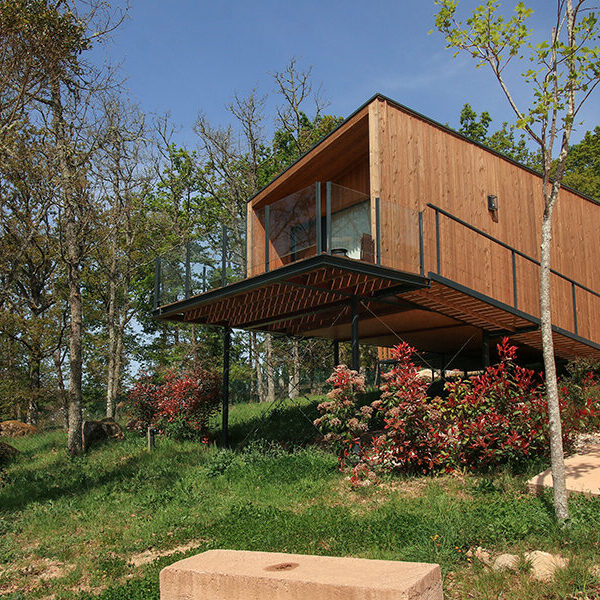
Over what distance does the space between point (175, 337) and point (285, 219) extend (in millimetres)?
20664

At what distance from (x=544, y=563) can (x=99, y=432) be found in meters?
12.8

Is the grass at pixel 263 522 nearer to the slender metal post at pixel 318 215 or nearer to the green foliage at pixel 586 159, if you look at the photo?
the slender metal post at pixel 318 215

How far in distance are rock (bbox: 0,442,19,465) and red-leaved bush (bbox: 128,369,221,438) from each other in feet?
10.7

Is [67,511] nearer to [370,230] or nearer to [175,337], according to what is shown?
[370,230]

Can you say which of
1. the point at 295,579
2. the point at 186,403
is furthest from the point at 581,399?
the point at 186,403

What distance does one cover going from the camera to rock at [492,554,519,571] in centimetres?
481

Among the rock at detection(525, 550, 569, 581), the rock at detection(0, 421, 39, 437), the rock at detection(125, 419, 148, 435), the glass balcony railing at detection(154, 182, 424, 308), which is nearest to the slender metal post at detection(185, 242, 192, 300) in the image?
the glass balcony railing at detection(154, 182, 424, 308)

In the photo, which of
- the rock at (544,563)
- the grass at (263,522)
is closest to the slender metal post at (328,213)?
the grass at (263,522)

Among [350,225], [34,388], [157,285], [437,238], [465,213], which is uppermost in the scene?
[465,213]

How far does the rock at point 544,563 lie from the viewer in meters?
4.60

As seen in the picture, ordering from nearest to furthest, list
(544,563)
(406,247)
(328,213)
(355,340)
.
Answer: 1. (544,563)
2. (328,213)
3. (406,247)
4. (355,340)

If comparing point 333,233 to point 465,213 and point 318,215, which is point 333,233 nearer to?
point 318,215

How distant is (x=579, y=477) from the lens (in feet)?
22.4

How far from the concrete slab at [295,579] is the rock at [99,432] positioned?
11.5 meters
